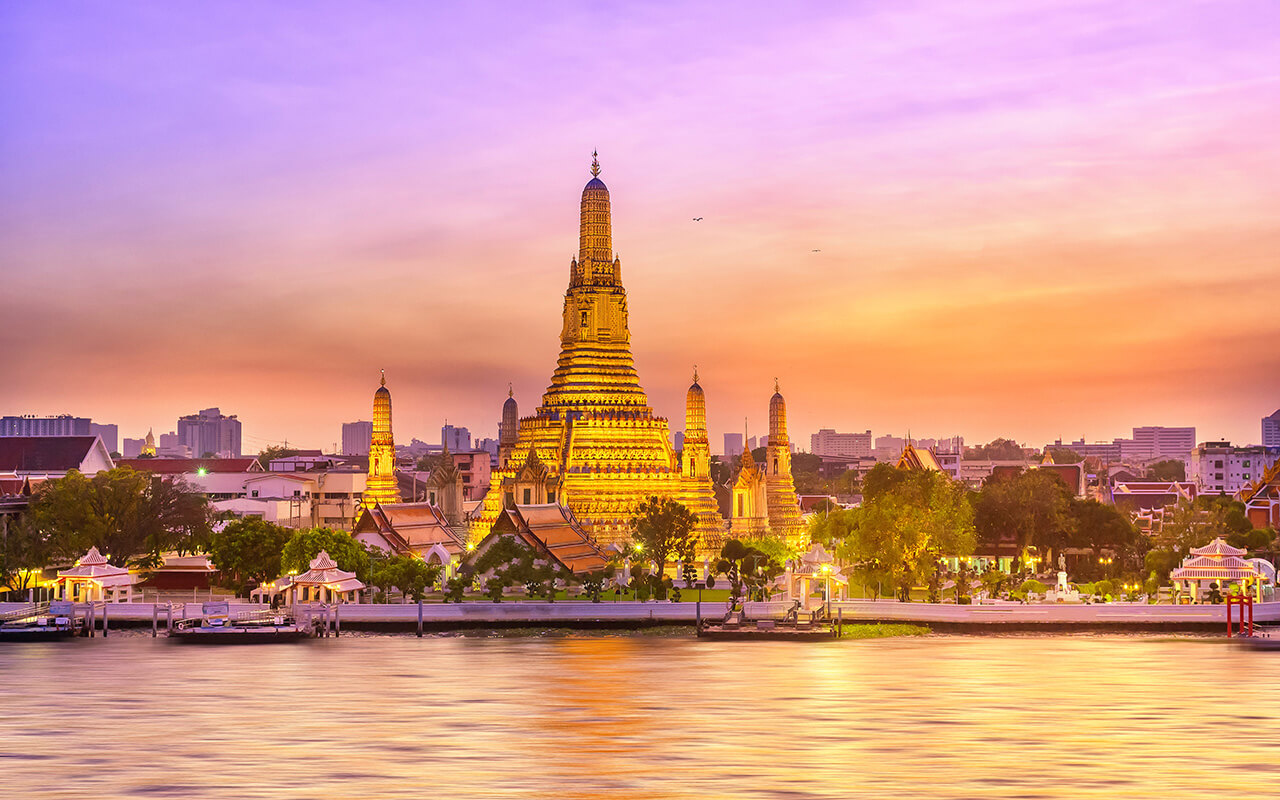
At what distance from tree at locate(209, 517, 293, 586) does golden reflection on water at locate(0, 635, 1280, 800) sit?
36.0ft

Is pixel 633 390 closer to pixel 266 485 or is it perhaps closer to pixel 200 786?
pixel 266 485

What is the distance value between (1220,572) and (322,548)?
36589mm

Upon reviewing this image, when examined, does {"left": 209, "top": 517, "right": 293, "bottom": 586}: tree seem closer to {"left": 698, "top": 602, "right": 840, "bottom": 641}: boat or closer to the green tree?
{"left": 698, "top": 602, "right": 840, "bottom": 641}: boat

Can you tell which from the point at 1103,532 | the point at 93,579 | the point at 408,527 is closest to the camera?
the point at 93,579

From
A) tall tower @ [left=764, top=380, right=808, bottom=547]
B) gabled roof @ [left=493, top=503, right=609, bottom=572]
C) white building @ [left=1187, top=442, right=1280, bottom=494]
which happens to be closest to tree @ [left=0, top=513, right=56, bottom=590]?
gabled roof @ [left=493, top=503, right=609, bottom=572]

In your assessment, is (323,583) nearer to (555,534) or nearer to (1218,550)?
(555,534)

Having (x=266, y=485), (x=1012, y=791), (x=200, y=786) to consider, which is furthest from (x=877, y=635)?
(x=266, y=485)

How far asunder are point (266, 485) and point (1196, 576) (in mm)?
81250

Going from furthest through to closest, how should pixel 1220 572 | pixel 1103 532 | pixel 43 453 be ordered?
pixel 43 453 < pixel 1103 532 < pixel 1220 572

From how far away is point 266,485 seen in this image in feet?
428

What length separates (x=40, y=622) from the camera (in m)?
63.9

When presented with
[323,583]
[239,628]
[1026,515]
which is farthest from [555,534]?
[1026,515]

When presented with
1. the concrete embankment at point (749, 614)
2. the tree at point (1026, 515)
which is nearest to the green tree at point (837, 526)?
the tree at point (1026, 515)

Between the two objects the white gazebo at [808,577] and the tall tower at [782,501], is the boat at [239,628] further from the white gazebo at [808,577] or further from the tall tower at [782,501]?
the tall tower at [782,501]
